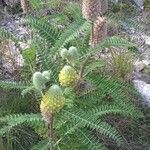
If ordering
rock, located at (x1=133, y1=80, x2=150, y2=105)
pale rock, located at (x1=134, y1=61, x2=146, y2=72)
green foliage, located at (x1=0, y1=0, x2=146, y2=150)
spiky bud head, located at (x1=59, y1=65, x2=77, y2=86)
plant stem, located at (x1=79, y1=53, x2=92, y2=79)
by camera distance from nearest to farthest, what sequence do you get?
spiky bud head, located at (x1=59, y1=65, x2=77, y2=86)
green foliage, located at (x1=0, y1=0, x2=146, y2=150)
plant stem, located at (x1=79, y1=53, x2=92, y2=79)
rock, located at (x1=133, y1=80, x2=150, y2=105)
pale rock, located at (x1=134, y1=61, x2=146, y2=72)

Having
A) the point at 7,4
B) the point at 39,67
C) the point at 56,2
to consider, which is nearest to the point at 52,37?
the point at 39,67

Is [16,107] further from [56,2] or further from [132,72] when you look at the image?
[56,2]

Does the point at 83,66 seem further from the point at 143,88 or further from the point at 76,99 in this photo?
the point at 143,88

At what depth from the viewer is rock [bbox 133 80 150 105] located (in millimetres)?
4047

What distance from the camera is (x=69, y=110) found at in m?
3.06

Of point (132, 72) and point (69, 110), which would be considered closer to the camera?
point (69, 110)

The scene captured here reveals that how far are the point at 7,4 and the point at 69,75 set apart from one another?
2896mm

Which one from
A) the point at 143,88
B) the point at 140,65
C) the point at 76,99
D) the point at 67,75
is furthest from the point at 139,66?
the point at 67,75

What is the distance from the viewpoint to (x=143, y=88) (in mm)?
4113

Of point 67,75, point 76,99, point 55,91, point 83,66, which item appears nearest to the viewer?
point 55,91

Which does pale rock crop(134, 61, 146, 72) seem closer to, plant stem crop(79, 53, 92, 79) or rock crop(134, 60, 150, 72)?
rock crop(134, 60, 150, 72)

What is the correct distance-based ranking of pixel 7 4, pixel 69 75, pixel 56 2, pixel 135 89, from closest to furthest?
1. pixel 69 75
2. pixel 135 89
3. pixel 56 2
4. pixel 7 4

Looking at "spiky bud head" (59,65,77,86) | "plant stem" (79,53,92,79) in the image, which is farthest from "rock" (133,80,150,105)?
"spiky bud head" (59,65,77,86)

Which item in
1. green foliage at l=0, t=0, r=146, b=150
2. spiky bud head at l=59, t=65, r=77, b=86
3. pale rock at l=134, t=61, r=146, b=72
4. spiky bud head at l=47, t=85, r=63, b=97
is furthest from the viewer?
pale rock at l=134, t=61, r=146, b=72
